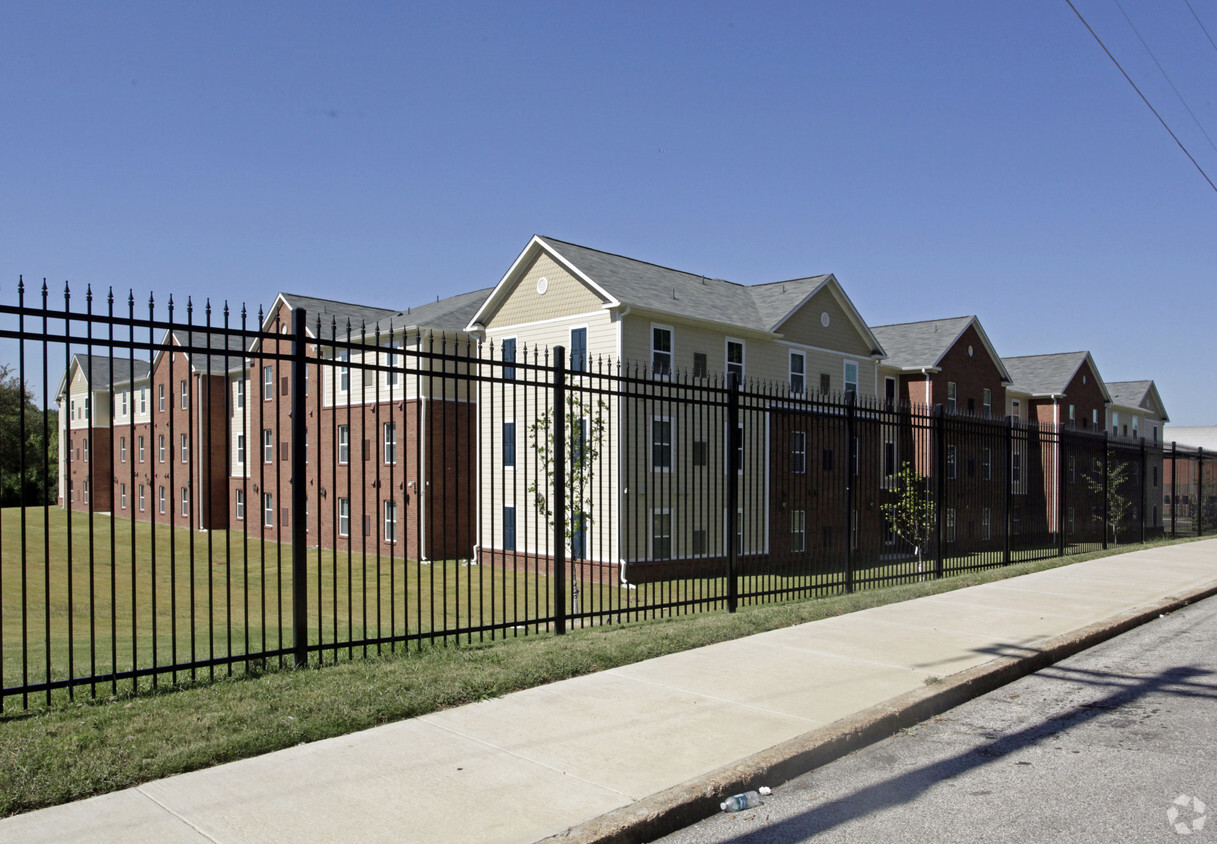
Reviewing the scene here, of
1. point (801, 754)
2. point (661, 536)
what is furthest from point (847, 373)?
point (801, 754)

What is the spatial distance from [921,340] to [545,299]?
19488mm

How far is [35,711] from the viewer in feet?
18.2

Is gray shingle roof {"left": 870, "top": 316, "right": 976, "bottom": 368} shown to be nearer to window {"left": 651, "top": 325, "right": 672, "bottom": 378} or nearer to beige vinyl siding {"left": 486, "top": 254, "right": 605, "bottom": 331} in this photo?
window {"left": 651, "top": 325, "right": 672, "bottom": 378}

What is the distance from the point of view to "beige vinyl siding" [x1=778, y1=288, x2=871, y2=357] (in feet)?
98.5

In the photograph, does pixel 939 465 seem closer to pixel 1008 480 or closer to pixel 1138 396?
pixel 1008 480

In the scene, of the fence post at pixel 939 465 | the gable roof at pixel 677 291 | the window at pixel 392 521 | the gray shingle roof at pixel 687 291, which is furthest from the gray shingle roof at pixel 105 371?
the fence post at pixel 939 465

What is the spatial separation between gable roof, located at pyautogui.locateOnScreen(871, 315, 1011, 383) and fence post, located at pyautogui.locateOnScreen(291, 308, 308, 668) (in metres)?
33.0

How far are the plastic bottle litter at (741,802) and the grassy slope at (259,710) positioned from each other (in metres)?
2.16

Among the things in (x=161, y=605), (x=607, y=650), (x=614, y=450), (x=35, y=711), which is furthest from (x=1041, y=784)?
(x=161, y=605)

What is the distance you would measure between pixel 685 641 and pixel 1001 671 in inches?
104

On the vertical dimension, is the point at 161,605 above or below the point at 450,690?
below

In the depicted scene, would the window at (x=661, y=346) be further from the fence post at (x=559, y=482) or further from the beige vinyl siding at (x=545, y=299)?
the fence post at (x=559, y=482)

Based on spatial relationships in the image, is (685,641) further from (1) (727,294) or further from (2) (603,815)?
(1) (727,294)

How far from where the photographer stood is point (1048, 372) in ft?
154
